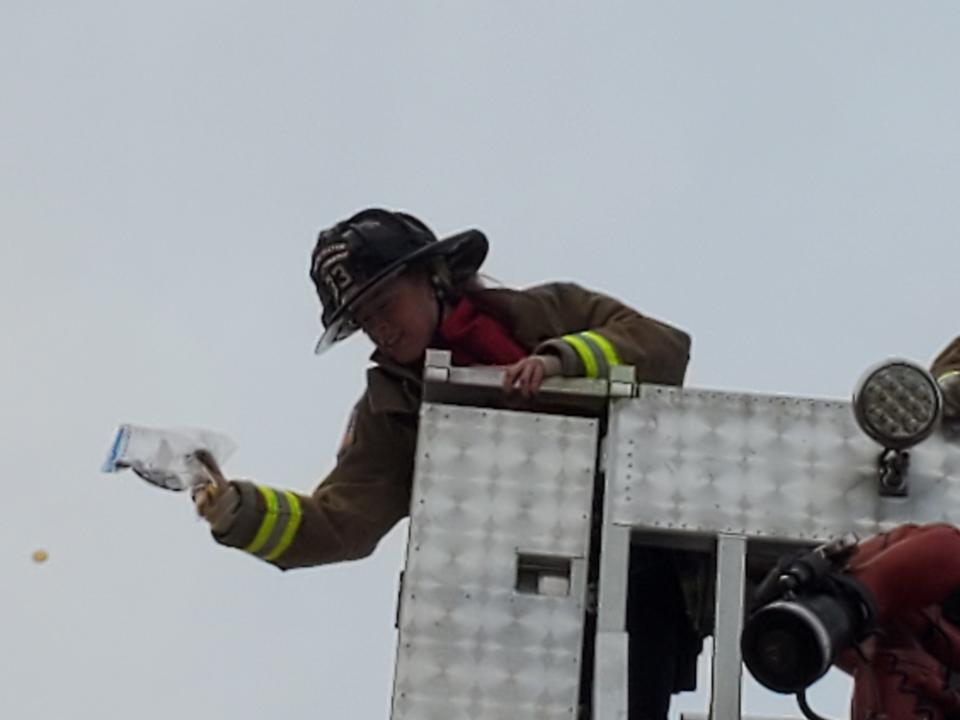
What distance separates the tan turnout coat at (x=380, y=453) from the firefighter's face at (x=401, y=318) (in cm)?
8

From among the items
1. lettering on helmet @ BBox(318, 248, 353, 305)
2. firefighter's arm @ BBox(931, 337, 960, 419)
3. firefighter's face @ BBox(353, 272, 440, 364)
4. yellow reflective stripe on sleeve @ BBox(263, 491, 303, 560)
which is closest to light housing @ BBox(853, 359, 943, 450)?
firefighter's arm @ BBox(931, 337, 960, 419)

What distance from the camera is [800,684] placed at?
18.2 feet

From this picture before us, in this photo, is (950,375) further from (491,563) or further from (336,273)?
(336,273)

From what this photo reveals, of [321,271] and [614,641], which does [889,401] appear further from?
[321,271]

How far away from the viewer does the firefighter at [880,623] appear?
551cm

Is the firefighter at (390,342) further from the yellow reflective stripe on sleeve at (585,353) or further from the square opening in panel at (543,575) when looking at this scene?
the square opening in panel at (543,575)

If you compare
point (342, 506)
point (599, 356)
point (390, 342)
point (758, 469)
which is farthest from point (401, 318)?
point (758, 469)

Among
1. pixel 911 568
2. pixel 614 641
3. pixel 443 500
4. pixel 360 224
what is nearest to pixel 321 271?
pixel 360 224

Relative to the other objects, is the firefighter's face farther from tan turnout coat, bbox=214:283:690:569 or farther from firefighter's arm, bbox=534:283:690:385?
firefighter's arm, bbox=534:283:690:385

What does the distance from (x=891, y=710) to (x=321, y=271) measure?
9.37 feet

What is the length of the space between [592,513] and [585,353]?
55cm

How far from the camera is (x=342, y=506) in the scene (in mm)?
7918

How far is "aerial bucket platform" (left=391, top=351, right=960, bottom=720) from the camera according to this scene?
22.6 feet

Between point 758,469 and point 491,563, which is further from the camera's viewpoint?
point 758,469
